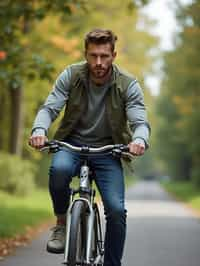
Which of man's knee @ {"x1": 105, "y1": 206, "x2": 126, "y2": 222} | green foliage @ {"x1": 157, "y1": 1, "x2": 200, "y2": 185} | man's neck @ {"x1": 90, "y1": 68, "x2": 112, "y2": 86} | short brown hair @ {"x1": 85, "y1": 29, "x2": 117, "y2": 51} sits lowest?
man's knee @ {"x1": 105, "y1": 206, "x2": 126, "y2": 222}

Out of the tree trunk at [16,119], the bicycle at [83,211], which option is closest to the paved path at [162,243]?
the bicycle at [83,211]

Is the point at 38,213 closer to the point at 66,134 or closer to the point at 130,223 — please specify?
the point at 130,223

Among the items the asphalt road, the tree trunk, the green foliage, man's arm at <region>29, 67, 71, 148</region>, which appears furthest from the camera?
the green foliage

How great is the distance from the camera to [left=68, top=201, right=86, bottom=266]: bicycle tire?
5016mm

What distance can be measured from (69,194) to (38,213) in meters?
12.2

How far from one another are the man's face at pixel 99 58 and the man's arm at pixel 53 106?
22 centimetres

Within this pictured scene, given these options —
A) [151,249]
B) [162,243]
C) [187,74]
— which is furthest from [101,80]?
[187,74]

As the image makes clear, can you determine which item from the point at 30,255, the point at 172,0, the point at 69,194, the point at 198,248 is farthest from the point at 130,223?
the point at 172,0

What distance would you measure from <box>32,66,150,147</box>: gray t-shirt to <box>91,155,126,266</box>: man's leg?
0.17 metres

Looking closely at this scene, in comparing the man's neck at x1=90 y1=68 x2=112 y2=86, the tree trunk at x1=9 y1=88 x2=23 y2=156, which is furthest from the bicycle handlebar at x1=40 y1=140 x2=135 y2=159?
the tree trunk at x1=9 y1=88 x2=23 y2=156

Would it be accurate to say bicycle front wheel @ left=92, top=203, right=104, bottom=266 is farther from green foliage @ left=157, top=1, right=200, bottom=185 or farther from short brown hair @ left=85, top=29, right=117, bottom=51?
green foliage @ left=157, top=1, right=200, bottom=185

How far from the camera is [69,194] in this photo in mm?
5551

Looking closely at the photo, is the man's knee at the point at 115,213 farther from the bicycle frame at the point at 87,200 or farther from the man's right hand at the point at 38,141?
the man's right hand at the point at 38,141

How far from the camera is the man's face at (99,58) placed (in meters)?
5.44
